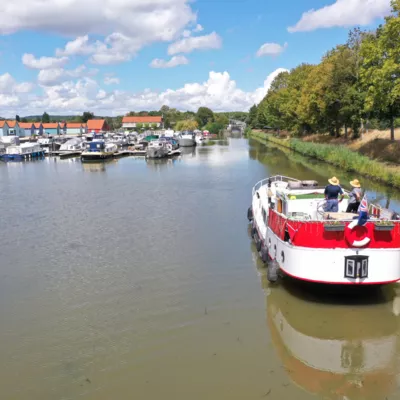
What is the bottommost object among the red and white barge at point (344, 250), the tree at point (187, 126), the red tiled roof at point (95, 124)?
the red and white barge at point (344, 250)

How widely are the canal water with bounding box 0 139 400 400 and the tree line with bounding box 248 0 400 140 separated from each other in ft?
67.2

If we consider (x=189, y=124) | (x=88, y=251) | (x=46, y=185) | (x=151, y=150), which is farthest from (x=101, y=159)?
(x=189, y=124)

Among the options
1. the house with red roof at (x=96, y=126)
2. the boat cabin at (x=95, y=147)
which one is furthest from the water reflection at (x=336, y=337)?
the house with red roof at (x=96, y=126)

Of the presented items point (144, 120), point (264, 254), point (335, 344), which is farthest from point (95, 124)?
point (335, 344)

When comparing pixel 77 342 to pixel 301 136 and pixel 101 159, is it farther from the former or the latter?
pixel 301 136

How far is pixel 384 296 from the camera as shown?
12438mm

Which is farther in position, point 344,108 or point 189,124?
point 189,124

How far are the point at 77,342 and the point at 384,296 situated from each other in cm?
866

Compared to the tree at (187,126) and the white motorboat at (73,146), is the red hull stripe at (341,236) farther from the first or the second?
the tree at (187,126)

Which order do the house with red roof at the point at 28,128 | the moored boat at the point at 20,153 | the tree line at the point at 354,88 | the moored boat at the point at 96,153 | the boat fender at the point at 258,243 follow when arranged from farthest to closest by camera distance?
the house with red roof at the point at 28,128 < the moored boat at the point at 20,153 < the moored boat at the point at 96,153 < the tree line at the point at 354,88 < the boat fender at the point at 258,243

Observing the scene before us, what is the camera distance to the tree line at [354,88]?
32.9 meters

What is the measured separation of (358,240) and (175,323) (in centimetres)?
530

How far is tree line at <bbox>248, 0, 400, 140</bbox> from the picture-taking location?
3288 cm

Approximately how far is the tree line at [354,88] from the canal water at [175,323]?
67.2 feet
